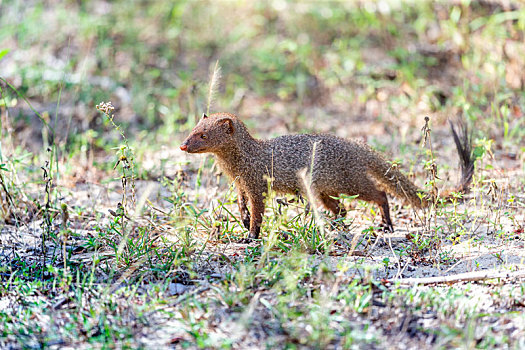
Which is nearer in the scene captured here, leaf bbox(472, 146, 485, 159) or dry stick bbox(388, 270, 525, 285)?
dry stick bbox(388, 270, 525, 285)

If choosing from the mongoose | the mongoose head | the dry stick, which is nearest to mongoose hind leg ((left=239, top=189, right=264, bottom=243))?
the mongoose

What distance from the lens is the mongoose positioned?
355 cm

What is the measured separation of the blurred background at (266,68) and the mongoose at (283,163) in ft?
3.78

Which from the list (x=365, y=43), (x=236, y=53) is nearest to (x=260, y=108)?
(x=236, y=53)

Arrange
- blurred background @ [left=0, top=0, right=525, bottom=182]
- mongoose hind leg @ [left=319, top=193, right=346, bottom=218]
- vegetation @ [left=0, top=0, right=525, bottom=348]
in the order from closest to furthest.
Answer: vegetation @ [left=0, top=0, right=525, bottom=348]
mongoose hind leg @ [left=319, top=193, right=346, bottom=218]
blurred background @ [left=0, top=0, right=525, bottom=182]

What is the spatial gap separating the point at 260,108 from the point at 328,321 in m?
4.19

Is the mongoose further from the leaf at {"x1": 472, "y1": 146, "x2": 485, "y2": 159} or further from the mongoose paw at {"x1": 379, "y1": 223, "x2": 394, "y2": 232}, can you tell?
the leaf at {"x1": 472, "y1": 146, "x2": 485, "y2": 159}

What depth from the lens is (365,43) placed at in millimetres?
7105

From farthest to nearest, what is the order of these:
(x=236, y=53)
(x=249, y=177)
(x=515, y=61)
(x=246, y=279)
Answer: (x=236, y=53)
(x=515, y=61)
(x=249, y=177)
(x=246, y=279)

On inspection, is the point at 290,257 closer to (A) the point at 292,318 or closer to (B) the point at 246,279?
(B) the point at 246,279

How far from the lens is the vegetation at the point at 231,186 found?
8.50ft

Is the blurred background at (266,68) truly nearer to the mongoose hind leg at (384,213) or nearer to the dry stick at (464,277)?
the mongoose hind leg at (384,213)

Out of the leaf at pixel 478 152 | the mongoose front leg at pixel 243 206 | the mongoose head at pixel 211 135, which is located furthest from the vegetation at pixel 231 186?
the mongoose head at pixel 211 135

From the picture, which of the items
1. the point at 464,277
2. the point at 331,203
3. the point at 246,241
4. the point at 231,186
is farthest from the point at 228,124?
the point at 464,277
